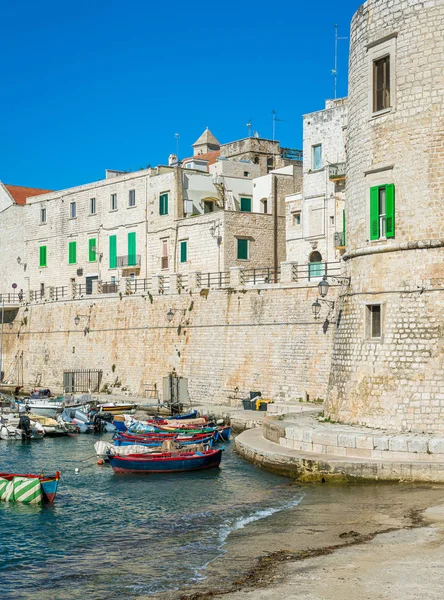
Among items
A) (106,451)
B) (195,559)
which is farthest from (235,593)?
(106,451)

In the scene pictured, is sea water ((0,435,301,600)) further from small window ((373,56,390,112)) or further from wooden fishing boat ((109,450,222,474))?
small window ((373,56,390,112))

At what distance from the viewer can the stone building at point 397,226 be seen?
20.1 metres

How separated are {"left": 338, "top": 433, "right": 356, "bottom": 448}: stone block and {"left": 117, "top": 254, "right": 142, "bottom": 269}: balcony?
93.3ft

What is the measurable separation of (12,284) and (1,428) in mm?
27096

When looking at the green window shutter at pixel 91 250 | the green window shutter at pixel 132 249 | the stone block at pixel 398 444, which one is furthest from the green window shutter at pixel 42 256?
the stone block at pixel 398 444

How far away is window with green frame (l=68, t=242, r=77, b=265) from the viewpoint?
51750 mm

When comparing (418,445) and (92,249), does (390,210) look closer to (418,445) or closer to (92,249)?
(418,445)

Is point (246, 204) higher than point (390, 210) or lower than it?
higher

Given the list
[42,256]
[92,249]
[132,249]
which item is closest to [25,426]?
[132,249]

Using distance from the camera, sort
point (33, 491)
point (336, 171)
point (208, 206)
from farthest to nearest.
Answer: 1. point (208, 206)
2. point (336, 171)
3. point (33, 491)

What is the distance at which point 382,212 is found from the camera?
21297 mm

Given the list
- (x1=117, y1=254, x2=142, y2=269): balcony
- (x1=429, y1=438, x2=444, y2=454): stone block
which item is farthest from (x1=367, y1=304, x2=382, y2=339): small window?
(x1=117, y1=254, x2=142, y2=269): balcony

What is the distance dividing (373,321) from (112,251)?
29388 millimetres

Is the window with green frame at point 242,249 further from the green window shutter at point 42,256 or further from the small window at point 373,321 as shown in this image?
the small window at point 373,321
